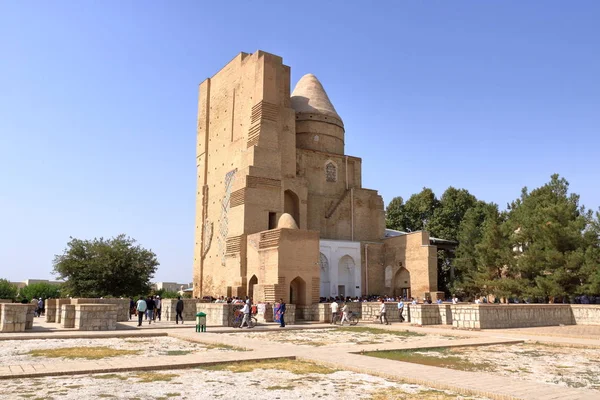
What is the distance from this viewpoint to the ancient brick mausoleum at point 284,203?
86.4 ft

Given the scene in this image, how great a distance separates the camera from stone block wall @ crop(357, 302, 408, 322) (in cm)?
2100

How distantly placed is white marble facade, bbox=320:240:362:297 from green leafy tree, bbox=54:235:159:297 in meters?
11.6

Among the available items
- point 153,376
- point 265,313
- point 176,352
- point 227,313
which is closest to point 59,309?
point 227,313

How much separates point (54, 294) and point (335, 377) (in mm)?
50386

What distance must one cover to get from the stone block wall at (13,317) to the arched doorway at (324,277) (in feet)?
60.4

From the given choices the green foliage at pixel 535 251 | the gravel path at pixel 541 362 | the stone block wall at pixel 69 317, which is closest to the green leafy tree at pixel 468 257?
the green foliage at pixel 535 251

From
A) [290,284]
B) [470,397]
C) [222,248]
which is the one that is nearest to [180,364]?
[470,397]

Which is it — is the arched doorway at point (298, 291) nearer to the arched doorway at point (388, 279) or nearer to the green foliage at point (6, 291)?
the arched doorway at point (388, 279)

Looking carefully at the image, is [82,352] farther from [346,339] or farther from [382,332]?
[382,332]

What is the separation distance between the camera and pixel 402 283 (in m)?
32.7

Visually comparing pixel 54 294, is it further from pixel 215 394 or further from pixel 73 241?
pixel 215 394

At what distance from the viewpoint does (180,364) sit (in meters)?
8.36

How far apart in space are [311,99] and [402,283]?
13.5m

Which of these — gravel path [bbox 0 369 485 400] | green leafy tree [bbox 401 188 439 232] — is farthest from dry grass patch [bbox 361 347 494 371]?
green leafy tree [bbox 401 188 439 232]
